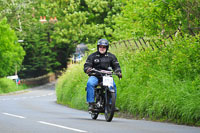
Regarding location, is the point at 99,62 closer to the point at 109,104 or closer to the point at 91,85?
the point at 91,85

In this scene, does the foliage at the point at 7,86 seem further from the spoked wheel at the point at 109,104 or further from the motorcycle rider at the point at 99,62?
the spoked wheel at the point at 109,104

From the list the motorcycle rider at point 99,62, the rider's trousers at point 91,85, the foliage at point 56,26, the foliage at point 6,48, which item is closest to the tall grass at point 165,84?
the motorcycle rider at point 99,62

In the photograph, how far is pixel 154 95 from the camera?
14156 mm

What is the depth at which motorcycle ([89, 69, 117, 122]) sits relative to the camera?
1276 centimetres

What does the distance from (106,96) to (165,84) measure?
1949mm

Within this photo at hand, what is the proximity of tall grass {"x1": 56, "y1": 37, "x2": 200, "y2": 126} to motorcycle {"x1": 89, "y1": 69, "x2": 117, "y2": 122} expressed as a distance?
125 cm

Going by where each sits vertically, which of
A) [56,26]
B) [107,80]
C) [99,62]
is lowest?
[107,80]

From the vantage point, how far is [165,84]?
1427 centimetres

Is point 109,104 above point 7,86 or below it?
above

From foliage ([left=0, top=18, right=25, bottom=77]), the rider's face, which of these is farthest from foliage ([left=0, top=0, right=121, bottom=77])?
the rider's face

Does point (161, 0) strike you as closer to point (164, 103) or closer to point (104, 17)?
point (164, 103)

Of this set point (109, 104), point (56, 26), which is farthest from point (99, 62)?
point (56, 26)

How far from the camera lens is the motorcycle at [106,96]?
12758mm

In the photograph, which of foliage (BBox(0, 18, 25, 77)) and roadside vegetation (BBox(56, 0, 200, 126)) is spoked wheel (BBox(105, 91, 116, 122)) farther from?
foliage (BBox(0, 18, 25, 77))
